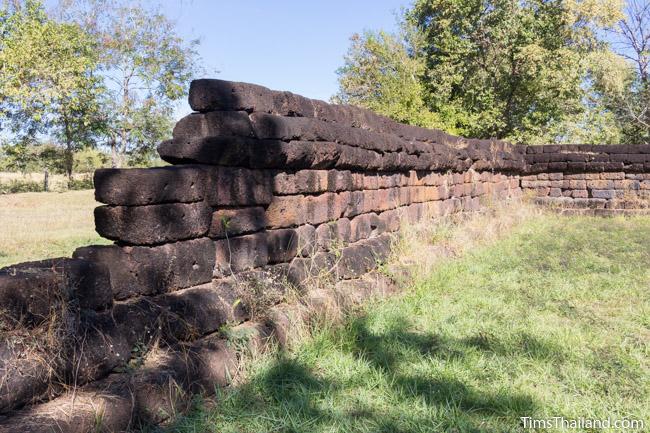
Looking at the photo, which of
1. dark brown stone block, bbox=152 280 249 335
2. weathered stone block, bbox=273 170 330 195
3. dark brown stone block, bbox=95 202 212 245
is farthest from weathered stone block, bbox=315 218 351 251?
dark brown stone block, bbox=95 202 212 245

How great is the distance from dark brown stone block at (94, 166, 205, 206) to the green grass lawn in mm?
1334

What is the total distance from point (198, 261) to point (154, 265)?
433 millimetres

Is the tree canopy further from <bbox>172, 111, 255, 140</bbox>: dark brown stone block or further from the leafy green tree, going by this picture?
<bbox>172, 111, 255, 140</bbox>: dark brown stone block

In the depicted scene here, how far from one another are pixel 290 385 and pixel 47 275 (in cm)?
167

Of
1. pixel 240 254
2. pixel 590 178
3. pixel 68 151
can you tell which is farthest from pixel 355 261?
pixel 68 151

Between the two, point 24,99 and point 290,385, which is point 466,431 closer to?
point 290,385

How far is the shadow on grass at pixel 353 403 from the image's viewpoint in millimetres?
3160

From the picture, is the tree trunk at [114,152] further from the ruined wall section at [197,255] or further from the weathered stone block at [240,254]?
the weathered stone block at [240,254]

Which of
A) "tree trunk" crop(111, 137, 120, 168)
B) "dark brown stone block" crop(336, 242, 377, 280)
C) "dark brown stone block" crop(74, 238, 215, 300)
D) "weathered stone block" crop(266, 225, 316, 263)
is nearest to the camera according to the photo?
"dark brown stone block" crop(74, 238, 215, 300)

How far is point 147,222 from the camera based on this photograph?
353 cm

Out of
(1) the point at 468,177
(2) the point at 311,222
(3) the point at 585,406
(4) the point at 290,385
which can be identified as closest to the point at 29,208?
(1) the point at 468,177

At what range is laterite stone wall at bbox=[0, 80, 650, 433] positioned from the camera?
2807 millimetres

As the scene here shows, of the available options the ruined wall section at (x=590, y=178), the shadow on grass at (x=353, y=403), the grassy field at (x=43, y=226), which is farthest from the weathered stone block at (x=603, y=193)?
the shadow on grass at (x=353, y=403)

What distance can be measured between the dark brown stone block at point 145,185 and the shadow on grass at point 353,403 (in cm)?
135
